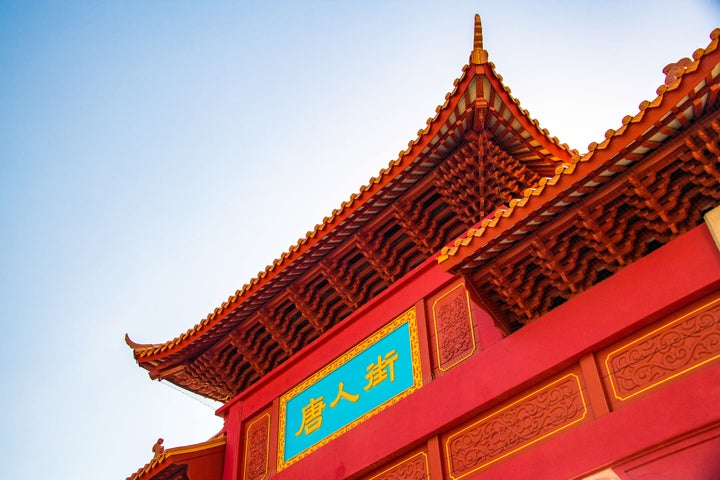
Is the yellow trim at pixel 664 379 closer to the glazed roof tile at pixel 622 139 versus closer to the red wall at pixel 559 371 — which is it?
the red wall at pixel 559 371

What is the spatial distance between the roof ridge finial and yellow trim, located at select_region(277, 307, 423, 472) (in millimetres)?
2487

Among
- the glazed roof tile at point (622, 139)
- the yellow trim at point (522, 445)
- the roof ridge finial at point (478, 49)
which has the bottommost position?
the yellow trim at point (522, 445)

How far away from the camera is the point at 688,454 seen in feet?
16.2

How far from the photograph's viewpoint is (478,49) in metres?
7.34

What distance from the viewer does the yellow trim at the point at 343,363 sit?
24.2 ft

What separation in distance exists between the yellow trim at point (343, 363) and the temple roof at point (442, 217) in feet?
1.99

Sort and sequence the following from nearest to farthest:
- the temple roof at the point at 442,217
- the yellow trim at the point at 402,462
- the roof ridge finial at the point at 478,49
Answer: the temple roof at the point at 442,217, the yellow trim at the point at 402,462, the roof ridge finial at the point at 478,49

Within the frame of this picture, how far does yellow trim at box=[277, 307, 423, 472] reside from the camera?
738 cm

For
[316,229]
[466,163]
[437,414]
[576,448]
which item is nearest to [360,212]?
[316,229]

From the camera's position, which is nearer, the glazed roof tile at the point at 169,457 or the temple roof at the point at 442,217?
the temple roof at the point at 442,217

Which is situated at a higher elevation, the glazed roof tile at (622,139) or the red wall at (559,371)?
the glazed roof tile at (622,139)

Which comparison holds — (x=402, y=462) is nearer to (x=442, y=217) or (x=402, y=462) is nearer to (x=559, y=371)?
(x=559, y=371)

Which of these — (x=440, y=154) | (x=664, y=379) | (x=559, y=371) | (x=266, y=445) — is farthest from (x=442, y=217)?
(x=664, y=379)

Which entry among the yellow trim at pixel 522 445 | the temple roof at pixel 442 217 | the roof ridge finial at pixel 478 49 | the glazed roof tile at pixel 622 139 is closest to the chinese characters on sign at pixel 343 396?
the temple roof at pixel 442 217
